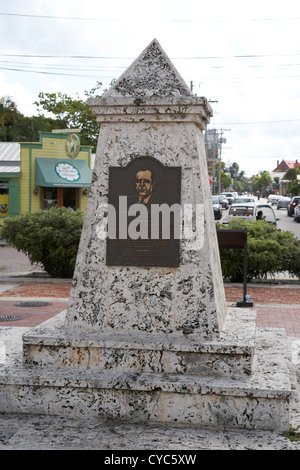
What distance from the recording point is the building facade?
2958 centimetres

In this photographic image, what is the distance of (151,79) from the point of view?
16.9ft

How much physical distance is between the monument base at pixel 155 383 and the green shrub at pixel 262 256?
7.28 meters

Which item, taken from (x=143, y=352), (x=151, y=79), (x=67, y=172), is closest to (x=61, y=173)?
(x=67, y=172)

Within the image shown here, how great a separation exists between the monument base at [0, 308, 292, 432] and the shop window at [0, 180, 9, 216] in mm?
25384

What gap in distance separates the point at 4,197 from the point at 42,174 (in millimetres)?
2279

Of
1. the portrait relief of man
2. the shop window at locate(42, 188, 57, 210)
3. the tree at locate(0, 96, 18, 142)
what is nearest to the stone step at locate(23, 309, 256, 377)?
the portrait relief of man

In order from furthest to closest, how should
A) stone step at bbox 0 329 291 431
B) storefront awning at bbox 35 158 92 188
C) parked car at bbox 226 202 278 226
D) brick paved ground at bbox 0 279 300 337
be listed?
storefront awning at bbox 35 158 92 188 < parked car at bbox 226 202 278 226 < brick paved ground at bbox 0 279 300 337 < stone step at bbox 0 329 291 431

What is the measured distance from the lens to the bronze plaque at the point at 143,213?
16.4 ft

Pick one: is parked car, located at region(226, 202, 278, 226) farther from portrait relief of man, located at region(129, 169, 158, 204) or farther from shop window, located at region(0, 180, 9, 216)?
portrait relief of man, located at region(129, 169, 158, 204)

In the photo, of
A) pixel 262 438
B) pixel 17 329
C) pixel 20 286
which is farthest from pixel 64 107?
pixel 262 438

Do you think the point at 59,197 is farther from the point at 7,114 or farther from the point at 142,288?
the point at 142,288
